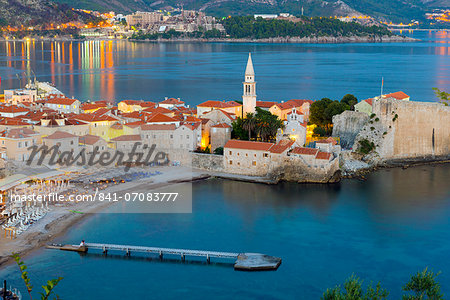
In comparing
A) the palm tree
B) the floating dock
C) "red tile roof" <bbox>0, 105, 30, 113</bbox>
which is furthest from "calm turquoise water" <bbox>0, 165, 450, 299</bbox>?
"red tile roof" <bbox>0, 105, 30, 113</bbox>

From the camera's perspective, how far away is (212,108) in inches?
1351

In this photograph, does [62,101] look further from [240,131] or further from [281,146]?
[281,146]

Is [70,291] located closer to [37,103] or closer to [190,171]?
[190,171]

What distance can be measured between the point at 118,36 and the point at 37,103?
137426 millimetres

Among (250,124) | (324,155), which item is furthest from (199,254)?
(250,124)

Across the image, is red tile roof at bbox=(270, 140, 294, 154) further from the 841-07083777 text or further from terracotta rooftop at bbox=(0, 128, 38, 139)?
terracotta rooftop at bbox=(0, 128, 38, 139)

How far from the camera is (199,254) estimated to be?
18.7 m

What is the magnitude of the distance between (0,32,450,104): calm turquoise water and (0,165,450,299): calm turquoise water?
29764 mm

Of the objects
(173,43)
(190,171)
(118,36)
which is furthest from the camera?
(118,36)

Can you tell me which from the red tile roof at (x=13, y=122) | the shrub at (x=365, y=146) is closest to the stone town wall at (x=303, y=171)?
the shrub at (x=365, y=146)

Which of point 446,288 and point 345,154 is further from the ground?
point 345,154

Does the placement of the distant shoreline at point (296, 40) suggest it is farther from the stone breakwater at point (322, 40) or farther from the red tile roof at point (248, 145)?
the red tile roof at point (248, 145)

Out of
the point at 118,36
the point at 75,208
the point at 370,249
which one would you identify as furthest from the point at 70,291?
the point at 118,36

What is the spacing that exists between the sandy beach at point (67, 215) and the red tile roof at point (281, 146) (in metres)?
3.34
